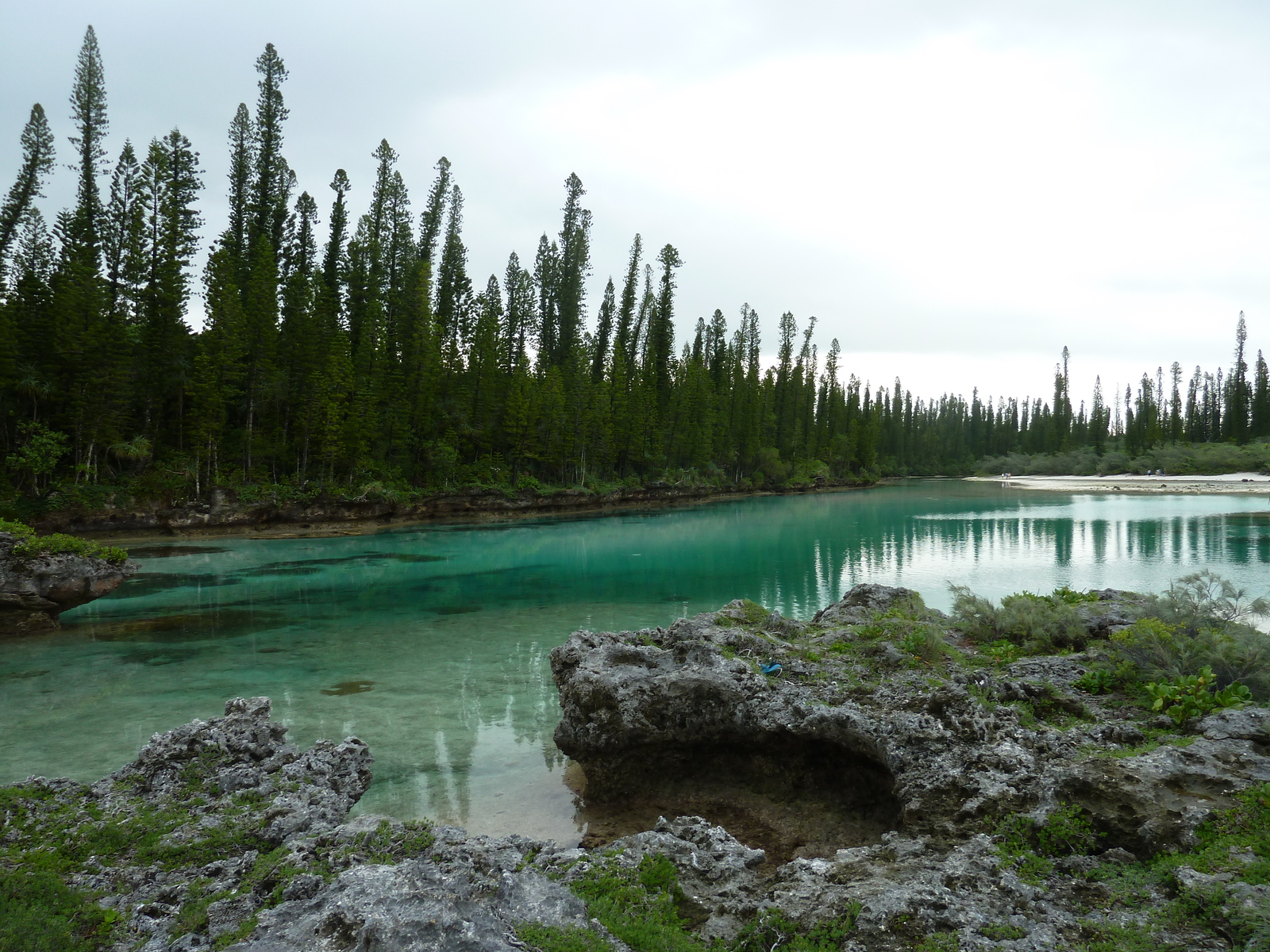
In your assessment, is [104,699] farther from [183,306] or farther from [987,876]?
[183,306]

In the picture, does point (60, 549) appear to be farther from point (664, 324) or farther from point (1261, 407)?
point (1261, 407)

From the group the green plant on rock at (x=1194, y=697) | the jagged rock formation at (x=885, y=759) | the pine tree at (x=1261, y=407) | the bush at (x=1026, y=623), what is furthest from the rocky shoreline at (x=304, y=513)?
the pine tree at (x=1261, y=407)

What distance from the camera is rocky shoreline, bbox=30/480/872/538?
2728 cm

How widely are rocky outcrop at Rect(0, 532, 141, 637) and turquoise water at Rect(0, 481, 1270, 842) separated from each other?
73 cm

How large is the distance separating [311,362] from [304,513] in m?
8.37

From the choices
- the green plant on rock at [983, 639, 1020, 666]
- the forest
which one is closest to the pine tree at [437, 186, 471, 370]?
the forest

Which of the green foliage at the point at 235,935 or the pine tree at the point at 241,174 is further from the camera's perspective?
the pine tree at the point at 241,174

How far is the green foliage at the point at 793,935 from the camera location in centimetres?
296

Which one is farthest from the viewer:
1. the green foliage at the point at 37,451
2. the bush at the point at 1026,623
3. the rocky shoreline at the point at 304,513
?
the rocky shoreline at the point at 304,513

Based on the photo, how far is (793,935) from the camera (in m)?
3.06

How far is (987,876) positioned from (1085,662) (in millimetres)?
3712

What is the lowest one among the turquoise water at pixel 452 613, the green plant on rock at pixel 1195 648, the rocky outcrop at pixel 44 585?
the turquoise water at pixel 452 613

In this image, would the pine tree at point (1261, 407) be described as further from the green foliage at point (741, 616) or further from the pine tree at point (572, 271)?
the green foliage at point (741, 616)

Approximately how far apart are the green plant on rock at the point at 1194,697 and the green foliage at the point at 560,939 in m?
4.55
